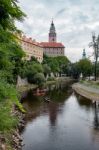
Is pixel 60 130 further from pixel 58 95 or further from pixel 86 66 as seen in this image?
pixel 86 66

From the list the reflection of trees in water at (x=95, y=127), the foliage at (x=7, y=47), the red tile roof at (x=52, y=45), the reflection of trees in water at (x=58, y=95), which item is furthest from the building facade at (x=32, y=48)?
the foliage at (x=7, y=47)

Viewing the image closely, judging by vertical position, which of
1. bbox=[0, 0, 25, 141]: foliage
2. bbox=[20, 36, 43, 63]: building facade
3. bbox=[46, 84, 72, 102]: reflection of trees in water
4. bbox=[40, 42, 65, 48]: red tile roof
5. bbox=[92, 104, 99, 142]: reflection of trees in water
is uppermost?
bbox=[40, 42, 65, 48]: red tile roof

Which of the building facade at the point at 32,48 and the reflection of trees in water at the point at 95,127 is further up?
the building facade at the point at 32,48

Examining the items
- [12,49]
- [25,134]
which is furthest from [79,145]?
[12,49]

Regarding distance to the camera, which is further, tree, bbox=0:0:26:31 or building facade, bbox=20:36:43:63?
building facade, bbox=20:36:43:63

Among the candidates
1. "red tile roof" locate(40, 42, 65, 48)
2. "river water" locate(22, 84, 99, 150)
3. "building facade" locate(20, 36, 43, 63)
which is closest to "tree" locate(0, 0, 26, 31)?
"river water" locate(22, 84, 99, 150)

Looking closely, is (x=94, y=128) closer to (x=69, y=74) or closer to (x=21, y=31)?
(x=21, y=31)

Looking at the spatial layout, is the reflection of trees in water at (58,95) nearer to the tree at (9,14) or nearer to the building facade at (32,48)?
the tree at (9,14)

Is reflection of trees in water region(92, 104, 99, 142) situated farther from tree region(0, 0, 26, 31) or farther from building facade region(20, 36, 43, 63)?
building facade region(20, 36, 43, 63)

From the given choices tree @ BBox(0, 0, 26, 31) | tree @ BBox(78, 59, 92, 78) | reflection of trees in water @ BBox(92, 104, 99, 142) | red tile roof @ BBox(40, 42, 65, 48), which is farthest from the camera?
red tile roof @ BBox(40, 42, 65, 48)

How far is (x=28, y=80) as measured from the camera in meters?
80.3

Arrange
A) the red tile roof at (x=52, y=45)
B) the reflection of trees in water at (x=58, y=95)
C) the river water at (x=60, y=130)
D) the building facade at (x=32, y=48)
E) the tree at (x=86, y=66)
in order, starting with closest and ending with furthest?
the river water at (x=60, y=130)
the reflection of trees in water at (x=58, y=95)
the tree at (x=86, y=66)
the building facade at (x=32, y=48)
the red tile roof at (x=52, y=45)

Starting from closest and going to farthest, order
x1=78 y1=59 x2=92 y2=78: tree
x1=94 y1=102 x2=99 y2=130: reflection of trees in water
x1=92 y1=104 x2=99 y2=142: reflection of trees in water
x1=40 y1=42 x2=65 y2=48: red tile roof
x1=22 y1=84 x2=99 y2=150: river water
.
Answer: x1=22 y1=84 x2=99 y2=150: river water < x1=92 y1=104 x2=99 y2=142: reflection of trees in water < x1=94 y1=102 x2=99 y2=130: reflection of trees in water < x1=78 y1=59 x2=92 y2=78: tree < x1=40 y1=42 x2=65 y2=48: red tile roof

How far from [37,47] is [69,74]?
64.9 ft
